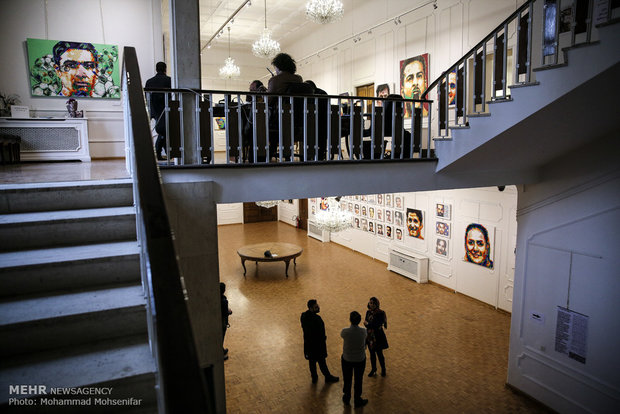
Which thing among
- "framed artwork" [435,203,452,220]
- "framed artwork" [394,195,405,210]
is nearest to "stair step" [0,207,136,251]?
"framed artwork" [435,203,452,220]

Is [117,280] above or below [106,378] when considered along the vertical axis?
above

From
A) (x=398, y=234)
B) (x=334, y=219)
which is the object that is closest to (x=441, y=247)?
(x=398, y=234)

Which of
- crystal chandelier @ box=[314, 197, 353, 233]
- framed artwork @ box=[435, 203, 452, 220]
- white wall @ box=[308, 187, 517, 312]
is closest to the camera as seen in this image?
white wall @ box=[308, 187, 517, 312]

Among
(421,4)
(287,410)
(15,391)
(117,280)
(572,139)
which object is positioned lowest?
(287,410)

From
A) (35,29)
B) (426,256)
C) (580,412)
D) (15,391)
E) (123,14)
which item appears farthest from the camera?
(426,256)

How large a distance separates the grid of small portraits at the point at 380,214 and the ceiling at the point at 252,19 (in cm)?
660

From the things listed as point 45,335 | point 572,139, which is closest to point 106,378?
point 45,335

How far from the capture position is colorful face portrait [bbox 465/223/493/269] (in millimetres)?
8820

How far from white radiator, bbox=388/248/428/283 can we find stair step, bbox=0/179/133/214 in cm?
891

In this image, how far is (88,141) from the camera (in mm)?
6902

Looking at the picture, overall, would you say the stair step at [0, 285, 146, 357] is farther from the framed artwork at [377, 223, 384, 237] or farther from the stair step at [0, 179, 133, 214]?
the framed artwork at [377, 223, 384, 237]

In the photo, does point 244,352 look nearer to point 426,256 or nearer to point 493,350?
point 493,350

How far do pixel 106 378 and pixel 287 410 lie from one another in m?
4.46

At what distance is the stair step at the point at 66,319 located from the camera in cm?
192
